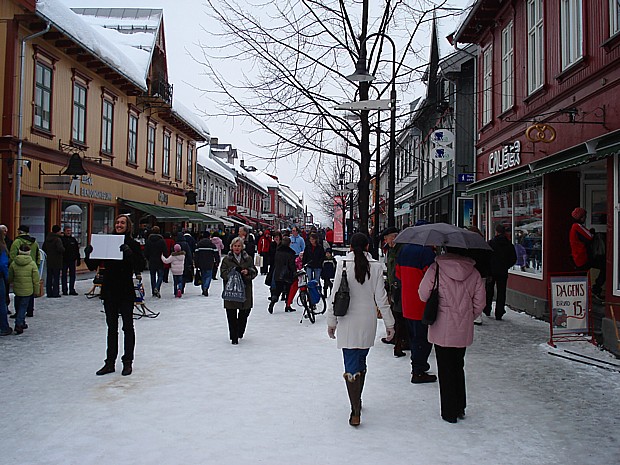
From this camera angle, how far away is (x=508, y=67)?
14359 mm

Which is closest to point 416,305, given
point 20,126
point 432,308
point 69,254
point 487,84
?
point 432,308

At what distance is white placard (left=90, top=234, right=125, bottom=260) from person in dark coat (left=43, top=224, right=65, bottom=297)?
7441mm

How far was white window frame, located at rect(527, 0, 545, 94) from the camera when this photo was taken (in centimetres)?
1191

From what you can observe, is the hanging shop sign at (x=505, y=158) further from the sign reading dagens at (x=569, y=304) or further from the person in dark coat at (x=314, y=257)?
the sign reading dagens at (x=569, y=304)

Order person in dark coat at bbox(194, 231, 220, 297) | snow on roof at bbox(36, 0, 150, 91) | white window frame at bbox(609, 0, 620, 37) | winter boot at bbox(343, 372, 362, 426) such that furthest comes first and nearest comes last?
snow on roof at bbox(36, 0, 150, 91) < person in dark coat at bbox(194, 231, 220, 297) < white window frame at bbox(609, 0, 620, 37) < winter boot at bbox(343, 372, 362, 426)

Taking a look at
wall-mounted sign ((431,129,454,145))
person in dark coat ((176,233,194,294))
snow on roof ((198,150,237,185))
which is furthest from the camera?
snow on roof ((198,150,237,185))

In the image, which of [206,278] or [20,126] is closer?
[206,278]

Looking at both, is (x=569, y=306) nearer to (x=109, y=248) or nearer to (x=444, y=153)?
(x=109, y=248)

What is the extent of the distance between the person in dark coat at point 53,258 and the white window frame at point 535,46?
1122 cm

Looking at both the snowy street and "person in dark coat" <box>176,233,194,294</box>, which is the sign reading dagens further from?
"person in dark coat" <box>176,233,194,294</box>

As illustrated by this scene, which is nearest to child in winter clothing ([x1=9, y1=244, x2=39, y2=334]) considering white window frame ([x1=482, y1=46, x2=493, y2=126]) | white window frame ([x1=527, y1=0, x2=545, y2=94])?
white window frame ([x1=527, y1=0, x2=545, y2=94])

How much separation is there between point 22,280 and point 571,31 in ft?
33.7

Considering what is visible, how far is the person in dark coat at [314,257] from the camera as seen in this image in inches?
572

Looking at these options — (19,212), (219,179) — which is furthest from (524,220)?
(219,179)
